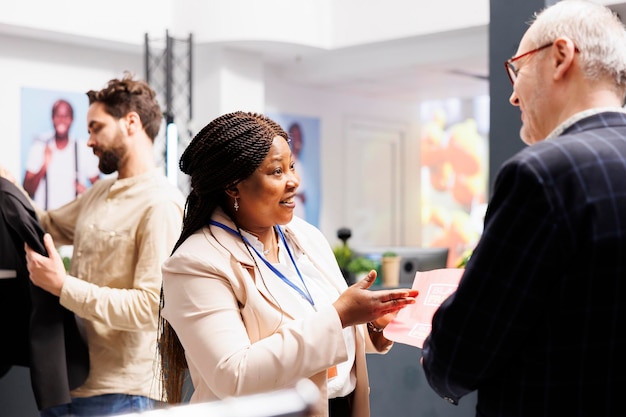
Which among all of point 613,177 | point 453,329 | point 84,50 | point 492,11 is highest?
point 84,50

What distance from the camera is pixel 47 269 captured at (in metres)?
2.64

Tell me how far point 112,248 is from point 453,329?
5.16ft

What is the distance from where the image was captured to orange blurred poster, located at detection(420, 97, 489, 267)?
13.4 m

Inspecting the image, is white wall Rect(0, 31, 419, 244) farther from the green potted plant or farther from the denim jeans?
the denim jeans

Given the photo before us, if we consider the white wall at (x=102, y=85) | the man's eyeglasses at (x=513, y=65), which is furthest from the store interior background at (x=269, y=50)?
the man's eyeglasses at (x=513, y=65)

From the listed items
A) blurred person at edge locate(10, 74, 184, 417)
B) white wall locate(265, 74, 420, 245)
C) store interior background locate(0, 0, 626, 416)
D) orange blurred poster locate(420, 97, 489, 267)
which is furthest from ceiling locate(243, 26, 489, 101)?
blurred person at edge locate(10, 74, 184, 417)

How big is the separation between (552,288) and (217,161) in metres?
0.85

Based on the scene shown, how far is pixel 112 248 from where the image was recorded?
267 cm

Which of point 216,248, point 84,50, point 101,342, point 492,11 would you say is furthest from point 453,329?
point 84,50

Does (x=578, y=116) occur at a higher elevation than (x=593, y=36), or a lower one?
lower

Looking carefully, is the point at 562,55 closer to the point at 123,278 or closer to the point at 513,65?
the point at 513,65

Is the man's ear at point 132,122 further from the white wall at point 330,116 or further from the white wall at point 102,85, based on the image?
the white wall at point 330,116

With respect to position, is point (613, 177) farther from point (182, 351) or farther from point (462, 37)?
point (462, 37)

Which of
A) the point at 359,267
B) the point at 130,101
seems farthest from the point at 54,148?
the point at 130,101
